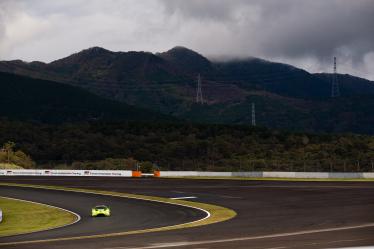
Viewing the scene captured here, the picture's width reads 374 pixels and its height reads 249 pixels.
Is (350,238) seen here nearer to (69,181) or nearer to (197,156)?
(69,181)

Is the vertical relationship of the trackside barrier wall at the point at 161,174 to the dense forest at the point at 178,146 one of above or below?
below

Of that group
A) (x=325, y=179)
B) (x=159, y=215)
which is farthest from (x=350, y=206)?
(x=325, y=179)

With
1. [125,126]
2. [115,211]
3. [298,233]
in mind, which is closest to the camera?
[298,233]

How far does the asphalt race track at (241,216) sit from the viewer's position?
86.6ft

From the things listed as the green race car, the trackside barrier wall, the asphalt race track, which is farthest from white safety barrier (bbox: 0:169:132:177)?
the green race car

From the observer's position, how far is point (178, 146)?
142 metres

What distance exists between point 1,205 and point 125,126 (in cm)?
11510

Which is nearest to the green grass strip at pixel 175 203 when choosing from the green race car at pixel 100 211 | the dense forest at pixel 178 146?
the green race car at pixel 100 211

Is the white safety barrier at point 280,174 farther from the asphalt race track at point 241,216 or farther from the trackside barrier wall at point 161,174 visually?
the asphalt race track at point 241,216

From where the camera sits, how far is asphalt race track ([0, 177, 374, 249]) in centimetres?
2641

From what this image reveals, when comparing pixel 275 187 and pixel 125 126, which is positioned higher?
pixel 125 126

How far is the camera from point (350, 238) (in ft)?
86.7

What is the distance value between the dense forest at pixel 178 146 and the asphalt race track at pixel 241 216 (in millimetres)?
43709

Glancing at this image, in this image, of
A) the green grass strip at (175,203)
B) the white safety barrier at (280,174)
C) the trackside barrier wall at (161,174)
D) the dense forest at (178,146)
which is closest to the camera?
the green grass strip at (175,203)
